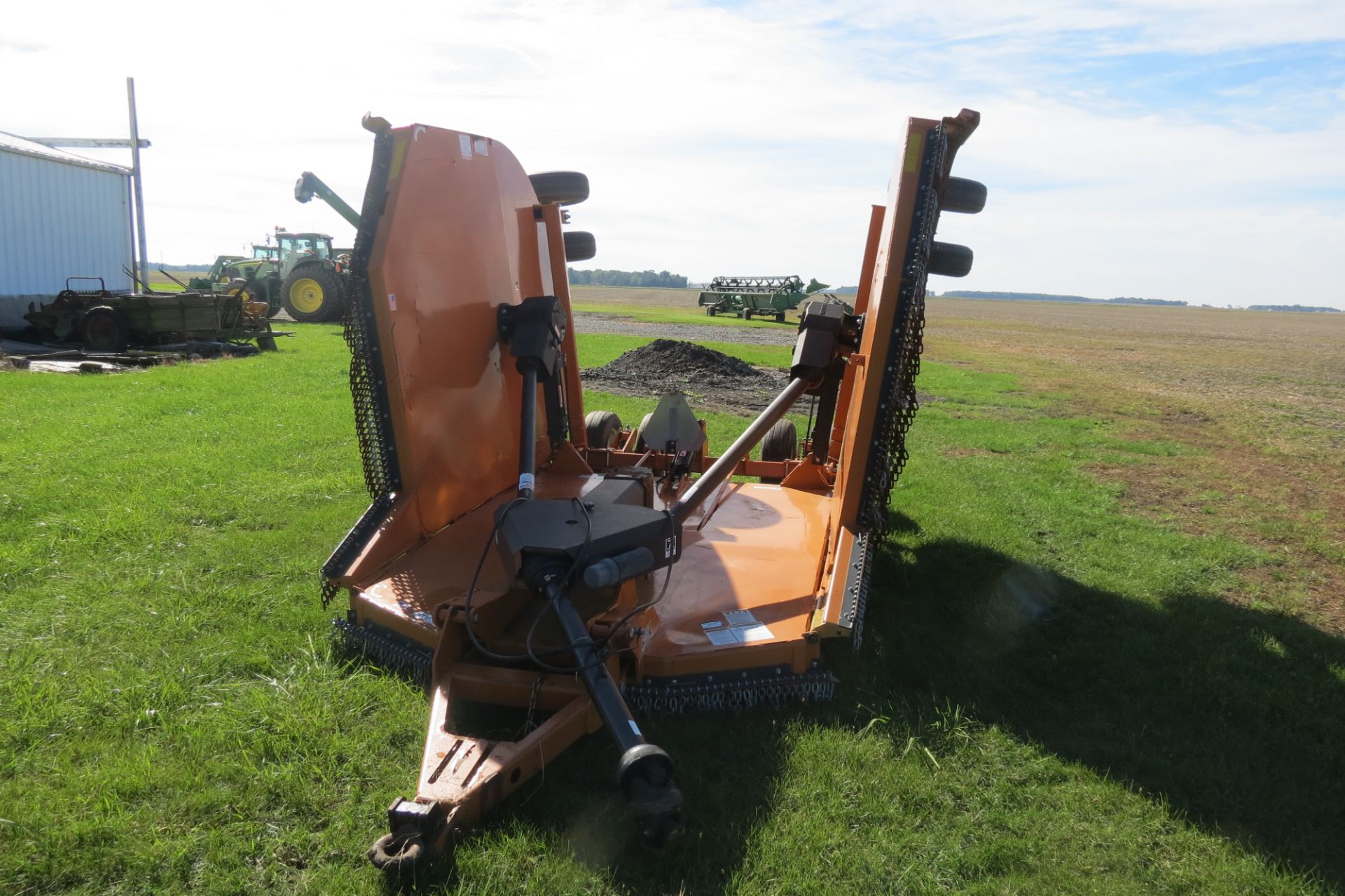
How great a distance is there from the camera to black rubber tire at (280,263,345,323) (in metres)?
21.0

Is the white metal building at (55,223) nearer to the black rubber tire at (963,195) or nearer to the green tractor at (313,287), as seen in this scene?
the green tractor at (313,287)

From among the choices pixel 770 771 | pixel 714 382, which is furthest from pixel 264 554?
pixel 714 382

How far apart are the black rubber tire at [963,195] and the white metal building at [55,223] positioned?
17810 mm

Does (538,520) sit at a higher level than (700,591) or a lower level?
higher

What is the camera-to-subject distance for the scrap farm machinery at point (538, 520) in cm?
269

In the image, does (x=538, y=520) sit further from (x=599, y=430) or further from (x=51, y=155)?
(x=51, y=155)

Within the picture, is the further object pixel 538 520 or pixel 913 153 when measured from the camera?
pixel 913 153

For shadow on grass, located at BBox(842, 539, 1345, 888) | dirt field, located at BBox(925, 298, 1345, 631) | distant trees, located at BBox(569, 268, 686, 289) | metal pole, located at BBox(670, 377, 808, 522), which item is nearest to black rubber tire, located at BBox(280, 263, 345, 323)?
dirt field, located at BBox(925, 298, 1345, 631)

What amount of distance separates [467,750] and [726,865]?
2.51 feet

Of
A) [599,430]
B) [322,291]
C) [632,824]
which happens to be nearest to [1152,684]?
[632,824]

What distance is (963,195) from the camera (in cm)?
380

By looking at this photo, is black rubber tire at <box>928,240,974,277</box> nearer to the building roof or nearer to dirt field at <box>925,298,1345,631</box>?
dirt field at <box>925,298,1345,631</box>

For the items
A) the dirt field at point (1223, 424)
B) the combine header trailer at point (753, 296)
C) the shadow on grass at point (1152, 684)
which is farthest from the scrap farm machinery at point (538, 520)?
the combine header trailer at point (753, 296)

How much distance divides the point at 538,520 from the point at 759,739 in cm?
101
